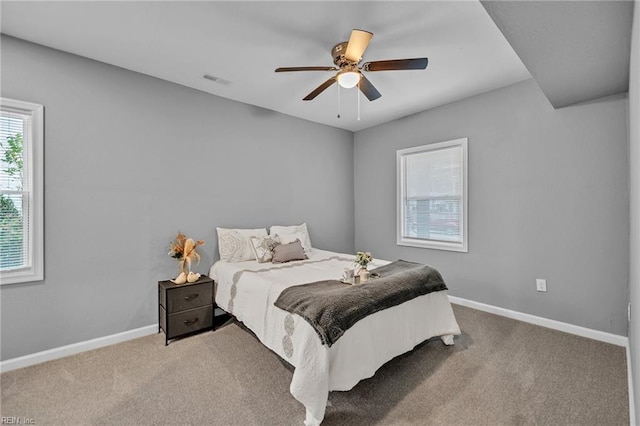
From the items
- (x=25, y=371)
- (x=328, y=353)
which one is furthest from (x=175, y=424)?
(x=25, y=371)

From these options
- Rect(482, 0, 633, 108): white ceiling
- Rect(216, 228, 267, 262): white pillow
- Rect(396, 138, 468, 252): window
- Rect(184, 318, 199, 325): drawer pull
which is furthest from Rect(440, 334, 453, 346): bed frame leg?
Rect(184, 318, 199, 325): drawer pull

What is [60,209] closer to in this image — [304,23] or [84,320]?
[84,320]

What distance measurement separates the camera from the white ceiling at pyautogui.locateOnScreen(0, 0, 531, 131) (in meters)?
2.08

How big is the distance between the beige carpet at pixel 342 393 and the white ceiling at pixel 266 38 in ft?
8.84

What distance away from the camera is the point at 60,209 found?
257 centimetres

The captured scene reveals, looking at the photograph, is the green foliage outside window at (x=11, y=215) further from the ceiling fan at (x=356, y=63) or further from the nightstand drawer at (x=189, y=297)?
the ceiling fan at (x=356, y=63)

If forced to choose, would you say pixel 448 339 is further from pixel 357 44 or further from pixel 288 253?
pixel 357 44

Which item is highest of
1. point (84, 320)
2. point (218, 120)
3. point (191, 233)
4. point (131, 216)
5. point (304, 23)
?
point (304, 23)

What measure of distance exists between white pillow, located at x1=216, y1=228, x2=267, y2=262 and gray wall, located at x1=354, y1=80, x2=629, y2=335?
8.19 feet

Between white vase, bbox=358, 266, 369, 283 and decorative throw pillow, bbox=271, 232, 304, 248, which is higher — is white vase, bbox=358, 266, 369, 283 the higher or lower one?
the lower one

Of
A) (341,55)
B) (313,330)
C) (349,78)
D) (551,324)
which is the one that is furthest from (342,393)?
(341,55)

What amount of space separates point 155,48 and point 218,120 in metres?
1.08

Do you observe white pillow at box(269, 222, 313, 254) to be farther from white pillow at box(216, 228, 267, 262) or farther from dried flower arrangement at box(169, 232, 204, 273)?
dried flower arrangement at box(169, 232, 204, 273)

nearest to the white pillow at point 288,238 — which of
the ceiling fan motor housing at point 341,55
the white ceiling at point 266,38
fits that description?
the white ceiling at point 266,38
